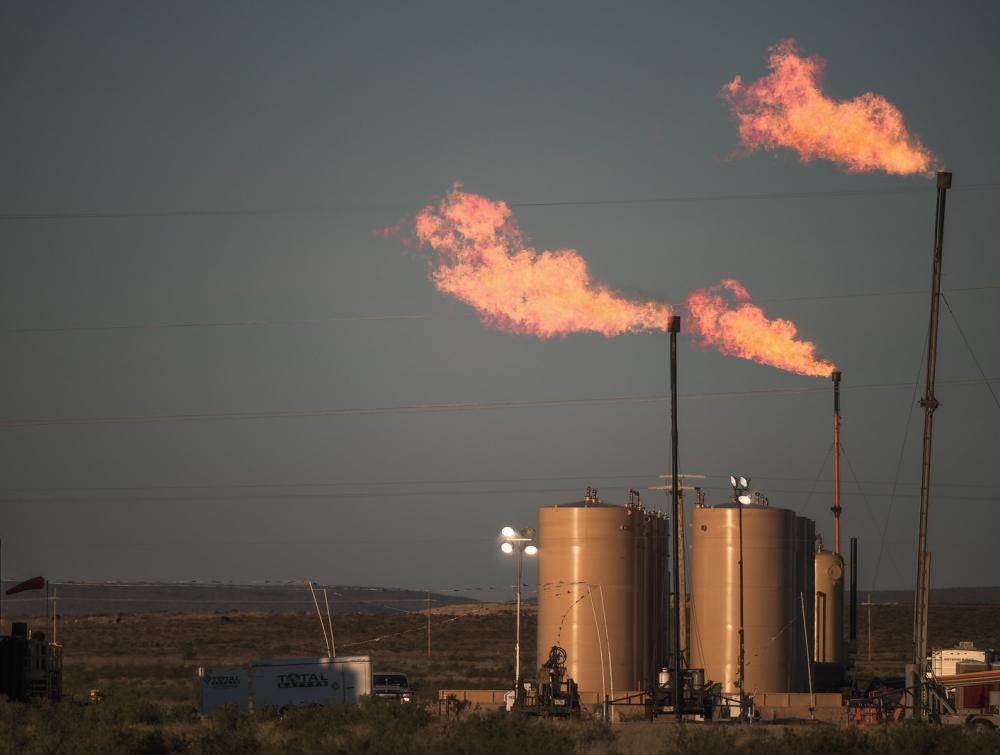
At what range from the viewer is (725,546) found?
5659 centimetres

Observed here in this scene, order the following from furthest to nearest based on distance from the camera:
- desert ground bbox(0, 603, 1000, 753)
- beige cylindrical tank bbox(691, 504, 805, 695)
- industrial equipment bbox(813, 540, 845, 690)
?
industrial equipment bbox(813, 540, 845, 690) → beige cylindrical tank bbox(691, 504, 805, 695) → desert ground bbox(0, 603, 1000, 753)

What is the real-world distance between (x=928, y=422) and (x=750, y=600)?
17.2 meters

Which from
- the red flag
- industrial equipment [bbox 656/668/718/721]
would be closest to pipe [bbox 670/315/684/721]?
industrial equipment [bbox 656/668/718/721]

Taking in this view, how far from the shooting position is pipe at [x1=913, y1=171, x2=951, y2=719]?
1554 inches

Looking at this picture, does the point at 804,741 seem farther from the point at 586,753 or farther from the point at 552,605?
the point at 552,605

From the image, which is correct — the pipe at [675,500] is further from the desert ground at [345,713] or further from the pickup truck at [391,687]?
the pickup truck at [391,687]

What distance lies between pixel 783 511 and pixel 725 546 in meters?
2.83

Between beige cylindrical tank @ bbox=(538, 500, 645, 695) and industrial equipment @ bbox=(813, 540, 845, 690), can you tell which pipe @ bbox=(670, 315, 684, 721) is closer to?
beige cylindrical tank @ bbox=(538, 500, 645, 695)

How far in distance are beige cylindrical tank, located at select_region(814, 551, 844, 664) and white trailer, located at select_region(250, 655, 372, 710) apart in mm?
29149

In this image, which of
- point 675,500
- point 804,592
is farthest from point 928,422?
point 804,592

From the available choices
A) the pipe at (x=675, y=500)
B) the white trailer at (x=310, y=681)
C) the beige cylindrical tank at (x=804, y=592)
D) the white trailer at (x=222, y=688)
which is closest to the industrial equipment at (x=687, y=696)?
the pipe at (x=675, y=500)

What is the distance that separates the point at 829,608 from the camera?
68.9 metres

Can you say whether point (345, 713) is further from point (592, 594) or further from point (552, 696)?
point (592, 594)

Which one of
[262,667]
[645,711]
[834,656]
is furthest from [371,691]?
[834,656]
